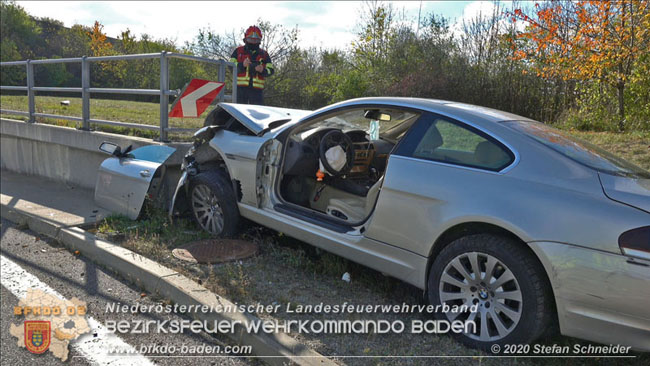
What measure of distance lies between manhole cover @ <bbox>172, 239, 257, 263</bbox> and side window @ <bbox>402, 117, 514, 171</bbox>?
6.27 feet

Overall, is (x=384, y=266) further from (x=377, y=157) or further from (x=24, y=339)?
(x=24, y=339)

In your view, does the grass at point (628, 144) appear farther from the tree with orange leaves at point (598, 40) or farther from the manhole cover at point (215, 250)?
the manhole cover at point (215, 250)

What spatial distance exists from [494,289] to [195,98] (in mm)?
5103

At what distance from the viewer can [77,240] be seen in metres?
5.02

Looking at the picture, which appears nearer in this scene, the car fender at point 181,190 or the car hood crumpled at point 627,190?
the car hood crumpled at point 627,190

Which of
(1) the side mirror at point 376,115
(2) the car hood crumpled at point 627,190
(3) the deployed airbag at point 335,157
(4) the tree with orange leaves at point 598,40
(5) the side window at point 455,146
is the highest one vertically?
(4) the tree with orange leaves at point 598,40

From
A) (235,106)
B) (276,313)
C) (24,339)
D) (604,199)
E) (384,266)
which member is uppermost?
(235,106)

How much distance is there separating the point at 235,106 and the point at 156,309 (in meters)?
2.27

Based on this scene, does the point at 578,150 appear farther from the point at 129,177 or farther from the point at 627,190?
the point at 129,177

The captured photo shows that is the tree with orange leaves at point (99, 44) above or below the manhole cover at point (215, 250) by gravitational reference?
above

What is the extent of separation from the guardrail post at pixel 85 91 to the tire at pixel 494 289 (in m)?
6.44

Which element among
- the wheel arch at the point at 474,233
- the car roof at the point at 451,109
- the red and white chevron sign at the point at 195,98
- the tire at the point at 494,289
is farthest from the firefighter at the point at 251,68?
the tire at the point at 494,289

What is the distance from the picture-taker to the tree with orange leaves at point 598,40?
808cm

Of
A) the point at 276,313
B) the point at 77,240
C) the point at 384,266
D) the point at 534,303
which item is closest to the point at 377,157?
the point at 384,266
